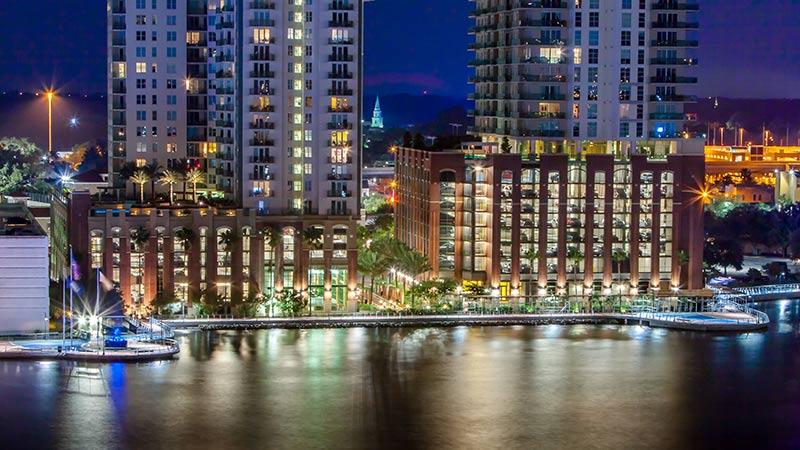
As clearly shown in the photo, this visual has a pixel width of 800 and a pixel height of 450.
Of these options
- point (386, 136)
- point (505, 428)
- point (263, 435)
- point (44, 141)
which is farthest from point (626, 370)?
point (44, 141)

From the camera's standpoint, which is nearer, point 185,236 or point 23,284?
point 23,284

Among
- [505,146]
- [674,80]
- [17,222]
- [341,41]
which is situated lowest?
[17,222]

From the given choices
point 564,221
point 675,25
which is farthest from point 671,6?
point 564,221

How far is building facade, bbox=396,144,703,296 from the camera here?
6781cm

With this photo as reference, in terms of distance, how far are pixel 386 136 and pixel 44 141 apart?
33.6 meters

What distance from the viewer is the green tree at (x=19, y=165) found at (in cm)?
8775

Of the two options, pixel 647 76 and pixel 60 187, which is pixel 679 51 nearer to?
pixel 647 76

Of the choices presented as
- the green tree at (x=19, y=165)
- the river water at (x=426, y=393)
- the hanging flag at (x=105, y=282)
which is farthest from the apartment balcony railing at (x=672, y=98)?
the green tree at (x=19, y=165)

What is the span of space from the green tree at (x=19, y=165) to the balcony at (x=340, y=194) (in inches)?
955

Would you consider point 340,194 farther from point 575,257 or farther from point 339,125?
point 575,257

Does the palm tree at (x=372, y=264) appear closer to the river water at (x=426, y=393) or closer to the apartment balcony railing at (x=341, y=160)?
the apartment balcony railing at (x=341, y=160)

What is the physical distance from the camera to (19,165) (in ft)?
325

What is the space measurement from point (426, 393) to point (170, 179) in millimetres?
26796

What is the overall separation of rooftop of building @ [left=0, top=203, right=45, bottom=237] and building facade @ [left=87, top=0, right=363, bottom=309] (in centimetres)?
209
